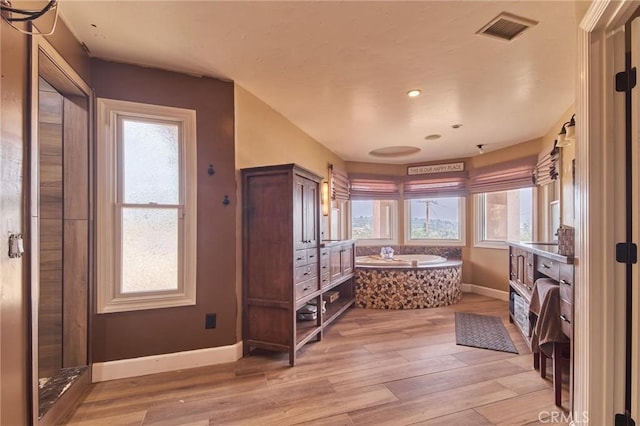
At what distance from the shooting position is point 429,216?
5.88 metres

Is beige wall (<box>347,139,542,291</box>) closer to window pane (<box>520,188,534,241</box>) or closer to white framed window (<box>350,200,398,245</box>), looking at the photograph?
white framed window (<box>350,200,398,245</box>)

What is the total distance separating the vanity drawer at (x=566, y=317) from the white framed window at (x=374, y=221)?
3.91 metres

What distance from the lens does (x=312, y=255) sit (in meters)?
3.13

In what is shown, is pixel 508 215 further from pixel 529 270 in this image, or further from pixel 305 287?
pixel 305 287

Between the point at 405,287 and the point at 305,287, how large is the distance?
6.43ft

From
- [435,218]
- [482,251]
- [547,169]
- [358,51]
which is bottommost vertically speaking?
[482,251]

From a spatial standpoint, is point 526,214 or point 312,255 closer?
point 312,255

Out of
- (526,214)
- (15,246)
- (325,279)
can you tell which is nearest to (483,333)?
(325,279)

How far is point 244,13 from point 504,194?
16.0ft

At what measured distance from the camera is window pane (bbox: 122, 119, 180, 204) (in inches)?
98.0

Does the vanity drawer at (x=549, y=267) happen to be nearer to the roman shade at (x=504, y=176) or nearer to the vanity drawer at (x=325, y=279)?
the vanity drawer at (x=325, y=279)

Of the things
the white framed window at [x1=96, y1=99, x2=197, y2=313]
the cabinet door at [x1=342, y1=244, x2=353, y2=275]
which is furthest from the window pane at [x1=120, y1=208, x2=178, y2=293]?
the cabinet door at [x1=342, y1=244, x2=353, y2=275]

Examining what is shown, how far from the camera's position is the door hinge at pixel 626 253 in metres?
1.39

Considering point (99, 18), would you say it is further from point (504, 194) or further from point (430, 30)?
point (504, 194)
